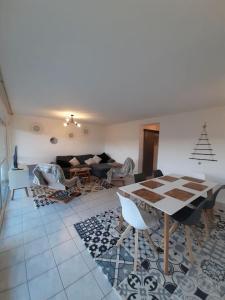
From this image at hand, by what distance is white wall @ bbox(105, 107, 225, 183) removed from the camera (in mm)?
3181

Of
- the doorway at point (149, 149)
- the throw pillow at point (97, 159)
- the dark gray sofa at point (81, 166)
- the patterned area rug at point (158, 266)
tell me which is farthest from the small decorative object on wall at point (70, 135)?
the patterned area rug at point (158, 266)

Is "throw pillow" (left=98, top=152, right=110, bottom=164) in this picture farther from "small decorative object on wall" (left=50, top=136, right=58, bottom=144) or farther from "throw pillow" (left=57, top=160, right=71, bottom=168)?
"small decorative object on wall" (left=50, top=136, right=58, bottom=144)

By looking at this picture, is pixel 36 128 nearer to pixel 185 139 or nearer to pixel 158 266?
pixel 185 139

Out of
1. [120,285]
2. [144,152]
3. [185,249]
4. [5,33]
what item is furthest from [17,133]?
[185,249]

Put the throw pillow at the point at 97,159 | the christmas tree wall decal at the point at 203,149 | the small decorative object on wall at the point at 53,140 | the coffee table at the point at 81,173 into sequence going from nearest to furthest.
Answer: the christmas tree wall decal at the point at 203,149 → the coffee table at the point at 81,173 → the small decorative object on wall at the point at 53,140 → the throw pillow at the point at 97,159

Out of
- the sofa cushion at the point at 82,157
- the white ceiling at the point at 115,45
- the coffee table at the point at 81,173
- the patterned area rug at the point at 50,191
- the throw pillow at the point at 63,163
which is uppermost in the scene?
the white ceiling at the point at 115,45

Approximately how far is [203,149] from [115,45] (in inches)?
133

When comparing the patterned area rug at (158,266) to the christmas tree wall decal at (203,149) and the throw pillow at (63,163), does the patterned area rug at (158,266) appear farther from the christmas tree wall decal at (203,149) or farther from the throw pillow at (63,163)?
the throw pillow at (63,163)

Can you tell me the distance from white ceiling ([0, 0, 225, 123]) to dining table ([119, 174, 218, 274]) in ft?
5.35

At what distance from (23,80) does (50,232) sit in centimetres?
243

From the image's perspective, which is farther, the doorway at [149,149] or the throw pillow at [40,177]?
the doorway at [149,149]

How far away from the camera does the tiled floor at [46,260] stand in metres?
1.32

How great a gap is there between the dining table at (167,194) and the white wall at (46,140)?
446 cm

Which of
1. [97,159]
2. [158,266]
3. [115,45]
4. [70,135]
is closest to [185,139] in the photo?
[158,266]
